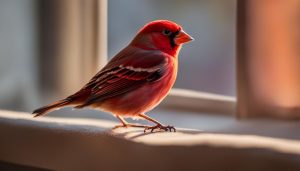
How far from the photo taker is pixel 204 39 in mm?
1344

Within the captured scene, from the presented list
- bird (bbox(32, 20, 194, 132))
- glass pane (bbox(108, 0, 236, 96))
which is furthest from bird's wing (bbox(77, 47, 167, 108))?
glass pane (bbox(108, 0, 236, 96))

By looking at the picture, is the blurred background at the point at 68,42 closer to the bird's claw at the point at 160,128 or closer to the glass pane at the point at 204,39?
the glass pane at the point at 204,39

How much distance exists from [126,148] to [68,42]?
1.27 ft

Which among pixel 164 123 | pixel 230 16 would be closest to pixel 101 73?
pixel 164 123

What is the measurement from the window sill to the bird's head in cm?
17

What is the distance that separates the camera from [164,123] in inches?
52.8

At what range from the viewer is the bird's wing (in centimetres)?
120

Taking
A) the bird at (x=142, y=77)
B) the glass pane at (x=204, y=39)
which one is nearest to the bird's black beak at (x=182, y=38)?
the bird at (x=142, y=77)

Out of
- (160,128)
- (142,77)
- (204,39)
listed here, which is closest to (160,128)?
(160,128)

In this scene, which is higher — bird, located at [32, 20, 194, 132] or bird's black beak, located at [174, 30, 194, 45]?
bird's black beak, located at [174, 30, 194, 45]

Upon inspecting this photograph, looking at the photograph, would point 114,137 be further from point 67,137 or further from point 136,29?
point 136,29

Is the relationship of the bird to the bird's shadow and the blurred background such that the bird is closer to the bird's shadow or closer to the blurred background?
the bird's shadow

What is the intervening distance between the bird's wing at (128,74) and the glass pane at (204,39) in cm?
17

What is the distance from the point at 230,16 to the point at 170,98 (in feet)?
0.77
